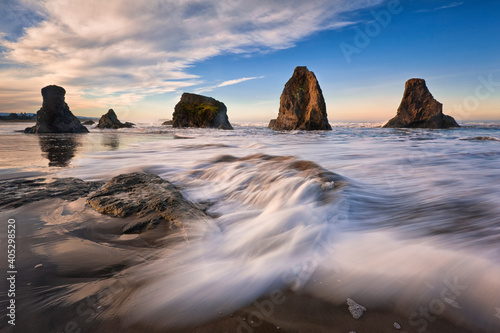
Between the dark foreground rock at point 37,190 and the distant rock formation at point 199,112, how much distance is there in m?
47.6

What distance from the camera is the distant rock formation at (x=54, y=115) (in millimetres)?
22625

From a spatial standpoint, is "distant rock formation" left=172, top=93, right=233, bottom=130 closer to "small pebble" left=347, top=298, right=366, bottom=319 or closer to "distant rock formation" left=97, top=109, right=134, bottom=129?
"distant rock formation" left=97, top=109, right=134, bottom=129

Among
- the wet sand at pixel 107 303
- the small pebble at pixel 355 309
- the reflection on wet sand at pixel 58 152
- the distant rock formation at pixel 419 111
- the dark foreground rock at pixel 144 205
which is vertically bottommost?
the wet sand at pixel 107 303

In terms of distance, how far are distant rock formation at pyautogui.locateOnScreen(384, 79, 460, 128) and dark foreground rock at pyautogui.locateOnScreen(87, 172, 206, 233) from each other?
64.8 meters

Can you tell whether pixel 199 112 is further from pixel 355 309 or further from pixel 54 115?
pixel 355 309

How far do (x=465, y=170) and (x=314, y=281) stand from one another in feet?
19.8

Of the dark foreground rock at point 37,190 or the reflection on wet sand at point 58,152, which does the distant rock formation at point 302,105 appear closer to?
the reflection on wet sand at point 58,152

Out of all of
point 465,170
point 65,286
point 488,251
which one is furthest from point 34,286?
point 465,170

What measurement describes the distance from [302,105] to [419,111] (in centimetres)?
3152

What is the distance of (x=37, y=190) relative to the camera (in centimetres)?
353

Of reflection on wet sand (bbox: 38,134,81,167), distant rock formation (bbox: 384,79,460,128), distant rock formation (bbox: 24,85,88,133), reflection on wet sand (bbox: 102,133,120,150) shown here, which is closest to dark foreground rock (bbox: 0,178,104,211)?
reflection on wet sand (bbox: 38,134,81,167)

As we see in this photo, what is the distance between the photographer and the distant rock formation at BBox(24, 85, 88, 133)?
74.2 ft

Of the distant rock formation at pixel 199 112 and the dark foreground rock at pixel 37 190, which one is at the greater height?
the distant rock formation at pixel 199 112

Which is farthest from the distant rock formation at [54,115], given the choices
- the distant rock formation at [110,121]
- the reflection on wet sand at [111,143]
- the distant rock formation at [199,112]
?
the distant rock formation at [199,112]
